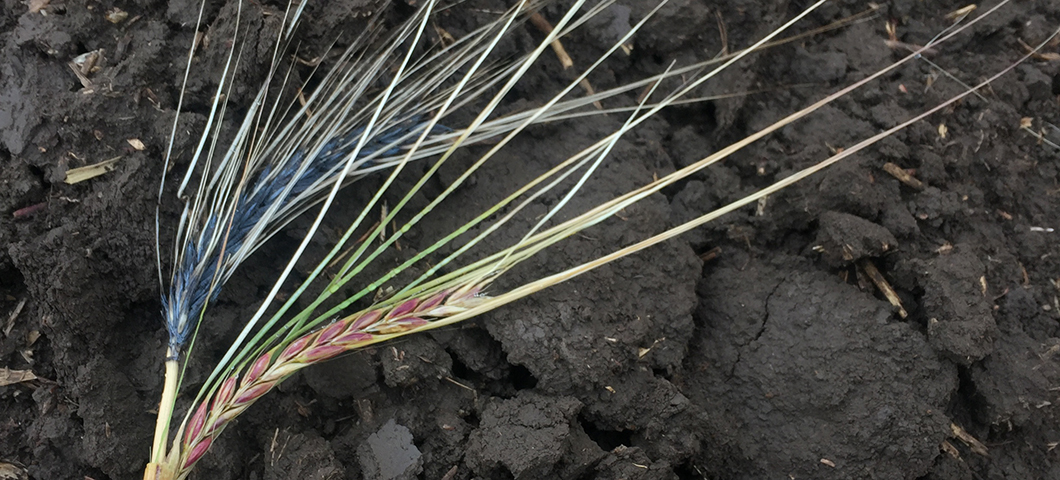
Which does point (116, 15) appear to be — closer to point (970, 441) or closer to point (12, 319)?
point (12, 319)

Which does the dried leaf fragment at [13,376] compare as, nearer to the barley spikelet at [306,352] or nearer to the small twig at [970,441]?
the barley spikelet at [306,352]

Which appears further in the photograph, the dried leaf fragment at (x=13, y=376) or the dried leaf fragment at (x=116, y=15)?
the dried leaf fragment at (x=116, y=15)

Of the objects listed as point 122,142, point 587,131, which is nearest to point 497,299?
point 587,131

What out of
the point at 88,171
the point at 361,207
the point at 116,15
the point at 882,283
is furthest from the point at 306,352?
the point at 882,283

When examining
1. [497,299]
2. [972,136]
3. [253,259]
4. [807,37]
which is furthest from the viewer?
[807,37]

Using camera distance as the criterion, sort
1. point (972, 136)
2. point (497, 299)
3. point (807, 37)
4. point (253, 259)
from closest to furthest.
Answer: point (497, 299), point (253, 259), point (972, 136), point (807, 37)

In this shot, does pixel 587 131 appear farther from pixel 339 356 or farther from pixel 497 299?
pixel 339 356

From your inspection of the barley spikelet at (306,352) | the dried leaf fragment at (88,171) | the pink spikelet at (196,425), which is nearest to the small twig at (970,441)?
the barley spikelet at (306,352)
